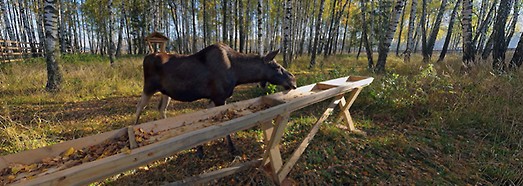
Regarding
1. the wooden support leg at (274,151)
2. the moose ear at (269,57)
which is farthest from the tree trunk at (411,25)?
the wooden support leg at (274,151)

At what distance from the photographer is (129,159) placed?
1512 millimetres

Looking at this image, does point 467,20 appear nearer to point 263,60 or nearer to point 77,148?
point 263,60

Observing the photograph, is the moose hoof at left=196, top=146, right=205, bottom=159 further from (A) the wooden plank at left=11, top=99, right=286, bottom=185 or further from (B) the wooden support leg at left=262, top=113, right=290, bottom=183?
(A) the wooden plank at left=11, top=99, right=286, bottom=185

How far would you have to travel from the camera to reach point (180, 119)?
243 centimetres

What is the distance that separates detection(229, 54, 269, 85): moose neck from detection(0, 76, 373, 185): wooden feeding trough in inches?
24.2

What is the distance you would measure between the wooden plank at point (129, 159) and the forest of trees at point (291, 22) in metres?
7.71

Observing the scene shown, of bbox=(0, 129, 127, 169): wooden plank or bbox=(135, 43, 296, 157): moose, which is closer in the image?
bbox=(0, 129, 127, 169): wooden plank

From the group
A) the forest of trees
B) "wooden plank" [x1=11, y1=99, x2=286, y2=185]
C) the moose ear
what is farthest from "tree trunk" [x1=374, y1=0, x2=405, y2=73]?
"wooden plank" [x1=11, y1=99, x2=286, y2=185]

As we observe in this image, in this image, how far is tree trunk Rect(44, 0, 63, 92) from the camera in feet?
21.9

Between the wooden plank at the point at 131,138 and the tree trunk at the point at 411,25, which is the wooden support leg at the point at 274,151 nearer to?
the wooden plank at the point at 131,138

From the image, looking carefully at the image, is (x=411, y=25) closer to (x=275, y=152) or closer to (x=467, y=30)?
(x=467, y=30)

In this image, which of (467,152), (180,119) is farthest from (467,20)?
(180,119)

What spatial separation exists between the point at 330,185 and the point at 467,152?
8.15 ft

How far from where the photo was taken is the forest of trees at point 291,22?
9.06 metres
